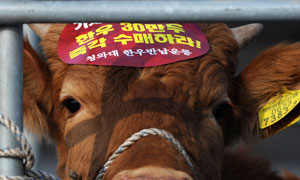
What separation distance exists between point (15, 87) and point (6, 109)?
8cm

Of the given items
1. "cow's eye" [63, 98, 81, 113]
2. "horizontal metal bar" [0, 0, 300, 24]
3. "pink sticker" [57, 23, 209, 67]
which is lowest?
"cow's eye" [63, 98, 81, 113]

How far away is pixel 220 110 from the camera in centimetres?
279

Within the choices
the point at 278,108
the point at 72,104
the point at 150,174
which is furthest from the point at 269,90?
the point at 150,174

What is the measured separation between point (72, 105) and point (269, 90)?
1372 mm

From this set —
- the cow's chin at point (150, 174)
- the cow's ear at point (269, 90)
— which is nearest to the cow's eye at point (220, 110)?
the cow's ear at point (269, 90)

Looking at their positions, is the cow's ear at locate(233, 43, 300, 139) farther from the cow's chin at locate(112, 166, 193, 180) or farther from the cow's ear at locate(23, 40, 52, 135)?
the cow's ear at locate(23, 40, 52, 135)

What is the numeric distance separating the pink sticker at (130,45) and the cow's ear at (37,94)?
0.77 ft

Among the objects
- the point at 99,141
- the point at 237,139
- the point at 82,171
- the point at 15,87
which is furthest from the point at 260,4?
the point at 237,139

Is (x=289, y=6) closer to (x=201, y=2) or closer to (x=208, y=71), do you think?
(x=201, y=2)

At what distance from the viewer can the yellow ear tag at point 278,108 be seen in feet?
8.80

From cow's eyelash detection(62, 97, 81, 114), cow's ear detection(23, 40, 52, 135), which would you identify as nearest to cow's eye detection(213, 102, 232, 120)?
cow's eyelash detection(62, 97, 81, 114)

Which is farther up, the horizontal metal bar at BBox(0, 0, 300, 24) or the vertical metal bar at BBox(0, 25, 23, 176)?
the horizontal metal bar at BBox(0, 0, 300, 24)

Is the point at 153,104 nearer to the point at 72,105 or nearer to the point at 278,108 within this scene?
the point at 72,105

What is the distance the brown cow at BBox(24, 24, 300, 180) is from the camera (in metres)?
2.17
